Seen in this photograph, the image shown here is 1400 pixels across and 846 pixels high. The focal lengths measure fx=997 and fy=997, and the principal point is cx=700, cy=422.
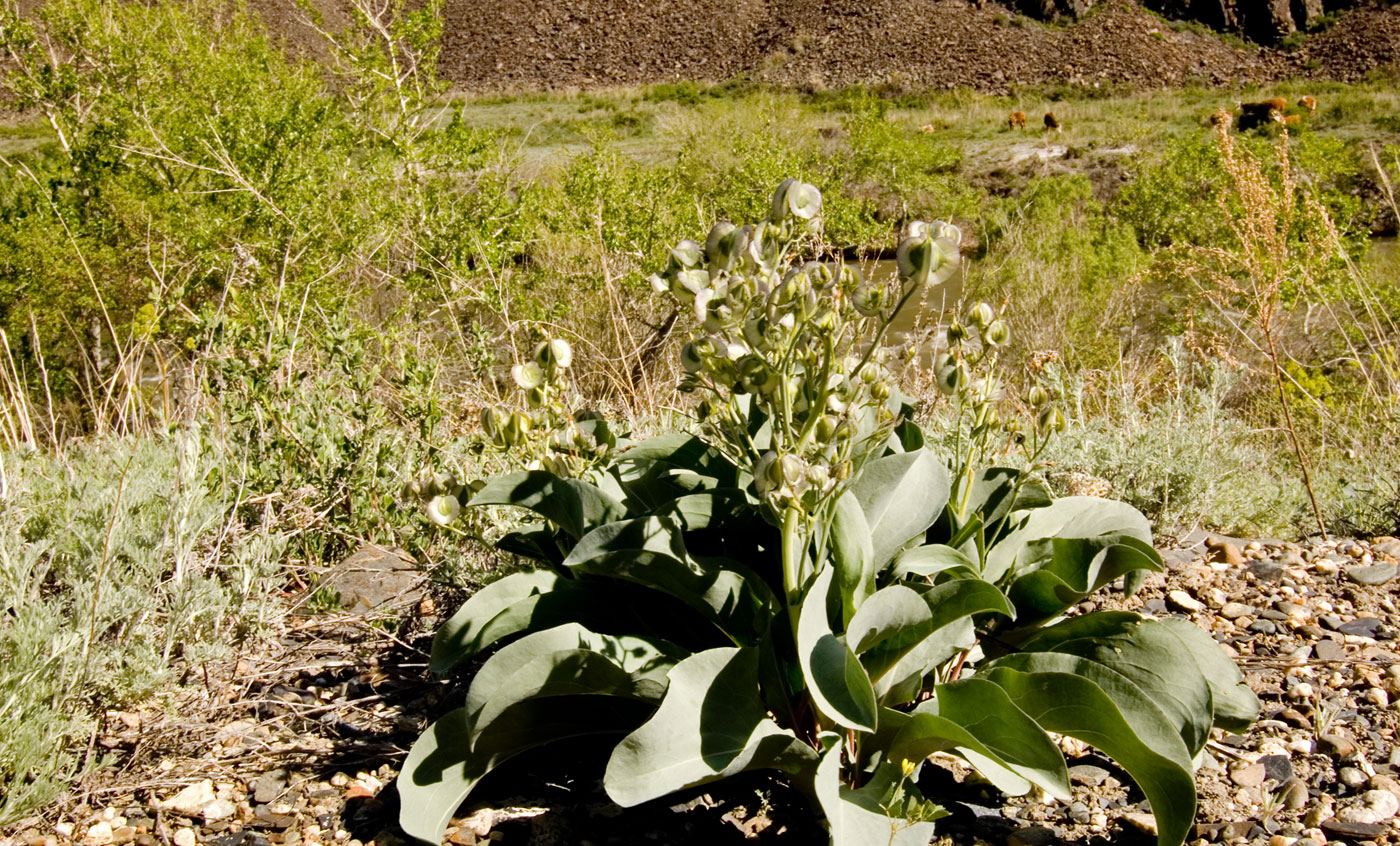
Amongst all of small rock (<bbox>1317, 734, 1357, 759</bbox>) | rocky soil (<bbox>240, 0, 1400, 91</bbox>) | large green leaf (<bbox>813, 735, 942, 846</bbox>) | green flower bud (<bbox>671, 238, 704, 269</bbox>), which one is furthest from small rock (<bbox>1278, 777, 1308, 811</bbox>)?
rocky soil (<bbox>240, 0, 1400, 91</bbox>)

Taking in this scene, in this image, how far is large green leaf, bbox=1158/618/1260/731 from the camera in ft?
5.51

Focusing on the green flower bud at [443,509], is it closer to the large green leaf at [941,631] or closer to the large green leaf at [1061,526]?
the large green leaf at [941,631]

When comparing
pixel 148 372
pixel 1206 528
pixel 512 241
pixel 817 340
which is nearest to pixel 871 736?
pixel 817 340

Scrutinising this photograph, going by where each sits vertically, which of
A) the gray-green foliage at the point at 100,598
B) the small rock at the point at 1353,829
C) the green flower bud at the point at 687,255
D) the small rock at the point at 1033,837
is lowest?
the small rock at the point at 1033,837

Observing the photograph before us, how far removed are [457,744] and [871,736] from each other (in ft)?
2.29

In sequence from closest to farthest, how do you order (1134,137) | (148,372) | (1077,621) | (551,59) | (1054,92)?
1. (1077,621)
2. (148,372)
3. (1134,137)
4. (1054,92)
5. (551,59)

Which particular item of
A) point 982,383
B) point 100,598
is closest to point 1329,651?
point 982,383

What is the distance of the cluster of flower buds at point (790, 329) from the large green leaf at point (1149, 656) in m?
0.51

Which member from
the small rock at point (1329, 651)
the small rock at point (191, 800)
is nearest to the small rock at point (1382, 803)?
the small rock at point (1329, 651)

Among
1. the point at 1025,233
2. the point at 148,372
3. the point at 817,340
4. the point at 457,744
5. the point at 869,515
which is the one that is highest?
the point at 817,340

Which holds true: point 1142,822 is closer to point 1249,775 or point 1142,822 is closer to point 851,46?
point 1249,775

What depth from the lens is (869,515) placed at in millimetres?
1852

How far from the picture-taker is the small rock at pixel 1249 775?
1.83m

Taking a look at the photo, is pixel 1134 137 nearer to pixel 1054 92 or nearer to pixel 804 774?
pixel 1054 92
